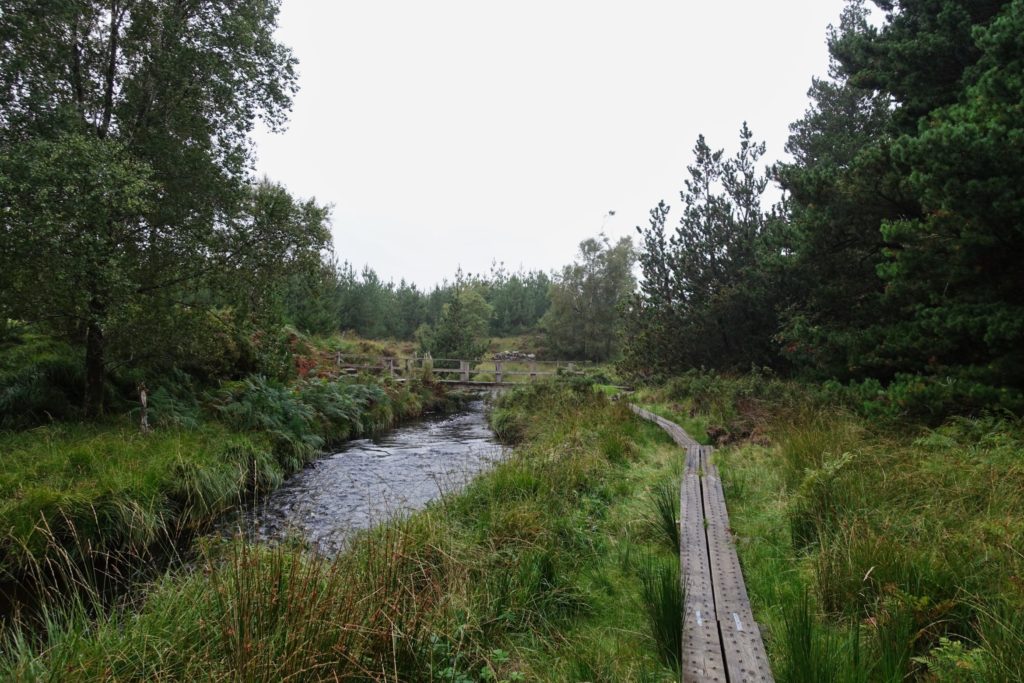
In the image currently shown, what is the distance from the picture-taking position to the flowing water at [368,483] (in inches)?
243

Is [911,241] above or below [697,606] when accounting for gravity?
above

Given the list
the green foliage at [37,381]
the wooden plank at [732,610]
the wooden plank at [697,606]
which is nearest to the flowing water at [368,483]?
the wooden plank at [697,606]

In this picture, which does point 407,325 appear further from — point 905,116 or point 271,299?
point 905,116

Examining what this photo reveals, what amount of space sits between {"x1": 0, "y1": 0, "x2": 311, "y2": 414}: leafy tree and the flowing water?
373 cm

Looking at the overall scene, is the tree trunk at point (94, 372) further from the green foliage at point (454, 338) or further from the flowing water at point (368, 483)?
the green foliage at point (454, 338)

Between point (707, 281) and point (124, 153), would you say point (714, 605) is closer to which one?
point (124, 153)

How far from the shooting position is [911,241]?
305 inches

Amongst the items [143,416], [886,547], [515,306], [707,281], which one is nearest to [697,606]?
[886,547]

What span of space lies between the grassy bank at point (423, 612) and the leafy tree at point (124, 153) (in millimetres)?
4830

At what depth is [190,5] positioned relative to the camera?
29.0 ft

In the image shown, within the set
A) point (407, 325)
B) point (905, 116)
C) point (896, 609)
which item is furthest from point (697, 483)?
point (407, 325)

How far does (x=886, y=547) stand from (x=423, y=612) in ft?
9.26

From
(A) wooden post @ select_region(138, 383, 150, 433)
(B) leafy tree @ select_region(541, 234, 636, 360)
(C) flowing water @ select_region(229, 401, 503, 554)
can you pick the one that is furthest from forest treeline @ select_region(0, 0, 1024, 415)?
(B) leafy tree @ select_region(541, 234, 636, 360)

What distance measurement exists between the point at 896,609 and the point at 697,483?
10.9 feet
